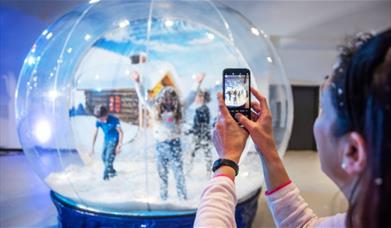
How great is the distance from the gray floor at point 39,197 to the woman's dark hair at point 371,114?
1788mm

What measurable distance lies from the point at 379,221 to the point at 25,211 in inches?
93.4

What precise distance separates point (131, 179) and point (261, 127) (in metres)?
1.34

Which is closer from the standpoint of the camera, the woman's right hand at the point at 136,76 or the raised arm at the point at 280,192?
the raised arm at the point at 280,192

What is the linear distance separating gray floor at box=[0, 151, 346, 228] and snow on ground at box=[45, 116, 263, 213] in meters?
0.37

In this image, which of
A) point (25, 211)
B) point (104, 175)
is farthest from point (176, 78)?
point (25, 211)

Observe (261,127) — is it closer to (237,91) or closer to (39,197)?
(237,91)

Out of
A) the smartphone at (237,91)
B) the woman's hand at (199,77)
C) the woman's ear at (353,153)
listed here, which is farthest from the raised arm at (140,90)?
the woman's ear at (353,153)

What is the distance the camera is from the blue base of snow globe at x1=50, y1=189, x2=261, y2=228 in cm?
163

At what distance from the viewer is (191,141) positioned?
1.95m

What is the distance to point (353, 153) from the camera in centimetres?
46

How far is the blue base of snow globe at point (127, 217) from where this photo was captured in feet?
5.34

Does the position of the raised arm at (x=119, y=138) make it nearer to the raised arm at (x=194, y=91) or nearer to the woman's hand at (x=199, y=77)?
the raised arm at (x=194, y=91)

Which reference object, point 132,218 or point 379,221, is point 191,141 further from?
point 379,221

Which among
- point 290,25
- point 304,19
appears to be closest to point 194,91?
point 290,25
